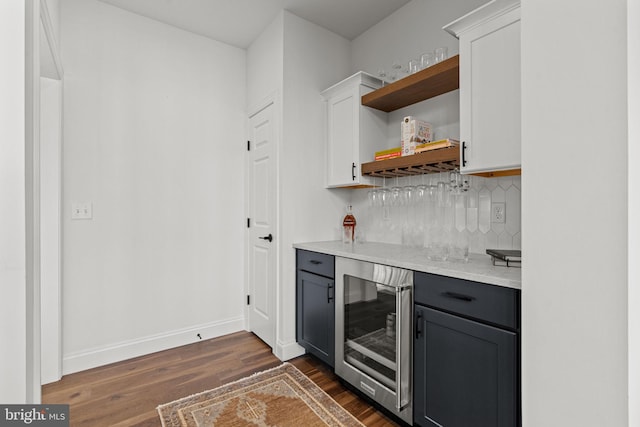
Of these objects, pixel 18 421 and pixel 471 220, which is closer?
pixel 18 421

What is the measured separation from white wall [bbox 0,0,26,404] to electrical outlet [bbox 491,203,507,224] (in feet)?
7.14

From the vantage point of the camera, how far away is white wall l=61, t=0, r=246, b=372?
2359 millimetres

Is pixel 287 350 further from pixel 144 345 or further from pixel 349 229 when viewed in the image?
pixel 144 345

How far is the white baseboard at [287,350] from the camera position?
2.49 metres

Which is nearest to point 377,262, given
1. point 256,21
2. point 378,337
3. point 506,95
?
point 378,337

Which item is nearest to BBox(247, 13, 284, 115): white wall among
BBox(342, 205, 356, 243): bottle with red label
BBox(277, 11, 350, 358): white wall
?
BBox(277, 11, 350, 358): white wall

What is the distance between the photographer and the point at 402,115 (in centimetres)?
248

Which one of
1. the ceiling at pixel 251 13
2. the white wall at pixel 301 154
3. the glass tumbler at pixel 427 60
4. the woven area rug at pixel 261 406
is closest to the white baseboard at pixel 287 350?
the white wall at pixel 301 154

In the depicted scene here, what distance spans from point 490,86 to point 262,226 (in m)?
1.99

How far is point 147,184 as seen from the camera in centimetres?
263

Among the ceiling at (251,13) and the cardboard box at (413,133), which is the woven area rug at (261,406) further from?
the ceiling at (251,13)

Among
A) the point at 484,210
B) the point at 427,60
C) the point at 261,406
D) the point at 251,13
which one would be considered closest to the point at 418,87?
the point at 427,60

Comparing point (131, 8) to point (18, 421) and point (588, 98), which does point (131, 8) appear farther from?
point (588, 98)

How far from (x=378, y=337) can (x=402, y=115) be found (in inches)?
64.8
